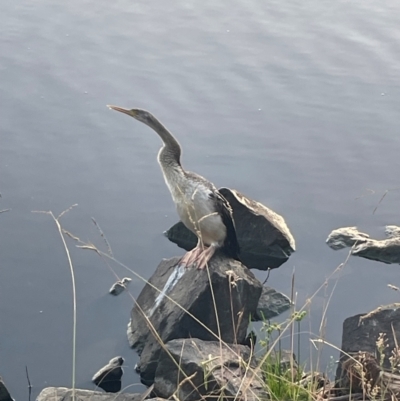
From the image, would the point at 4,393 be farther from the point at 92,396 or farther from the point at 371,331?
the point at 371,331

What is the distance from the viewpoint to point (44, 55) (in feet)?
38.6

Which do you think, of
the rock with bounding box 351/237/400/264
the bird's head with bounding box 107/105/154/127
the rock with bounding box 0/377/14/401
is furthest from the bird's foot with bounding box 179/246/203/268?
the rock with bounding box 351/237/400/264

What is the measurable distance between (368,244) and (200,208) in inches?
104

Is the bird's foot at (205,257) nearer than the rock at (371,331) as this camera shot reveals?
No

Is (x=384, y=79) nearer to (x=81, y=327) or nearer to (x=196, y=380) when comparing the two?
(x=81, y=327)

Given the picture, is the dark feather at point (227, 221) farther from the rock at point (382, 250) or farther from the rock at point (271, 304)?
the rock at point (382, 250)

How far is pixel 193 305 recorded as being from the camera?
6453 millimetres

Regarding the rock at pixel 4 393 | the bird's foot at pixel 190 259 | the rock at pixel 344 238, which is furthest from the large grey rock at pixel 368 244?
the rock at pixel 4 393

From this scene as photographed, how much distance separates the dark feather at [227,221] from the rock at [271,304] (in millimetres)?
631

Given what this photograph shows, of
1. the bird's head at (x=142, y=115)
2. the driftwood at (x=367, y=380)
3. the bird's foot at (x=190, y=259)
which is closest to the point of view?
the driftwood at (x=367, y=380)

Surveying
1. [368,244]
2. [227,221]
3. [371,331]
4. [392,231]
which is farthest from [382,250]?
[371,331]

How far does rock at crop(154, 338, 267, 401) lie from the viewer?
4469mm

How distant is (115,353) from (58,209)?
2280mm

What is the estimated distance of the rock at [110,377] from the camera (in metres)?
6.66
